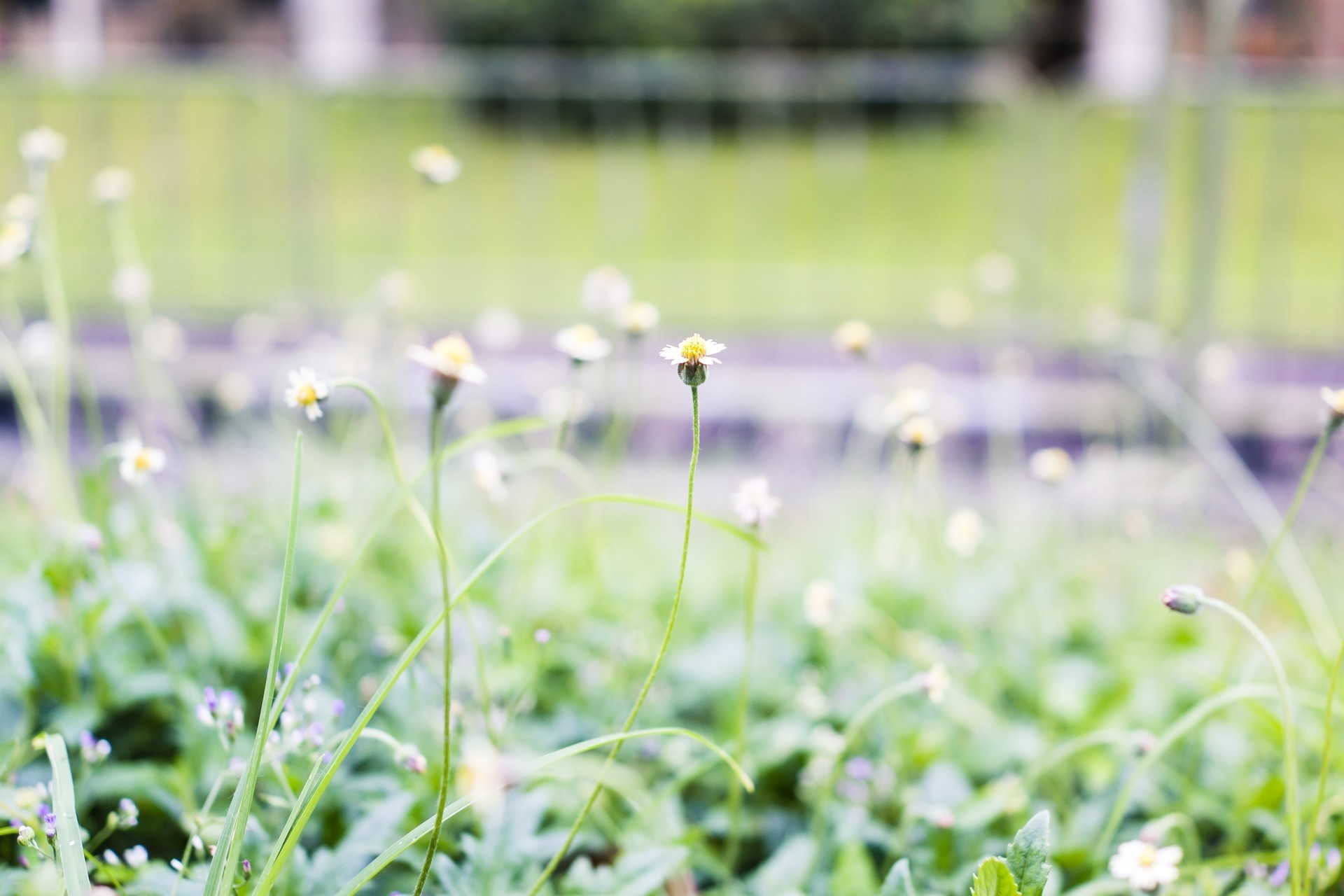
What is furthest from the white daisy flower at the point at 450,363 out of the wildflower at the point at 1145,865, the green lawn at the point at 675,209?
the green lawn at the point at 675,209

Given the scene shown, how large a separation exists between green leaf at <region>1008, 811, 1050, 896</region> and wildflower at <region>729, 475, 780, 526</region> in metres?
0.29

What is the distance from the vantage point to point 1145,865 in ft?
2.64

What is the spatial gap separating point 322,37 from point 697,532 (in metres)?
10.4

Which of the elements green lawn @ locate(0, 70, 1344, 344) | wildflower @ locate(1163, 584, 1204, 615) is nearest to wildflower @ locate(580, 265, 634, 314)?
wildflower @ locate(1163, 584, 1204, 615)

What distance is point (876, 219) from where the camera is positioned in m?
7.56

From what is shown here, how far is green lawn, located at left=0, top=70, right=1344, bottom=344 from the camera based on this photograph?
4.61 meters

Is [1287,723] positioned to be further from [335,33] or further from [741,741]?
[335,33]

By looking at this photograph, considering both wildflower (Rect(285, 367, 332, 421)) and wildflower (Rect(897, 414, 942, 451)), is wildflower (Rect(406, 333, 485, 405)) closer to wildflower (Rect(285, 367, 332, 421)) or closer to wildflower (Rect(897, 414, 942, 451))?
wildflower (Rect(285, 367, 332, 421))

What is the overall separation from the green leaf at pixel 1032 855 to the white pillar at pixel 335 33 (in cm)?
1110

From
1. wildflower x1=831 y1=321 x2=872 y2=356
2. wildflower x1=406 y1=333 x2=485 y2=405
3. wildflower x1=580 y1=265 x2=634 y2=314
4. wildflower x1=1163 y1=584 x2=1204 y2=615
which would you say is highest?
wildflower x1=406 y1=333 x2=485 y2=405

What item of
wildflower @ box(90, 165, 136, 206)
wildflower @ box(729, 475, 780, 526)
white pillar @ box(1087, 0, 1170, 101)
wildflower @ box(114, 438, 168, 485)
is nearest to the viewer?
wildflower @ box(729, 475, 780, 526)

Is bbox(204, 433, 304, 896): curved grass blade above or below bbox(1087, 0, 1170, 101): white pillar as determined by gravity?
below

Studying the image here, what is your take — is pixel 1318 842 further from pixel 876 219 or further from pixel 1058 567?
pixel 876 219

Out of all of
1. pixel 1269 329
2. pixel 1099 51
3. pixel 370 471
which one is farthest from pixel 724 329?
pixel 1099 51
